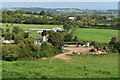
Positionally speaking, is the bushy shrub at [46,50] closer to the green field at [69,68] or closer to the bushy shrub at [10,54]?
the green field at [69,68]

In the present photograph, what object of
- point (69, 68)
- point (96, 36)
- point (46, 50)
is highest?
point (46, 50)

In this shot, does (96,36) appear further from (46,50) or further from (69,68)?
(69,68)

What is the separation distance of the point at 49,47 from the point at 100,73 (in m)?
6.76

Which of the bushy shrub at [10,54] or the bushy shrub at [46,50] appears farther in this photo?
the bushy shrub at [46,50]

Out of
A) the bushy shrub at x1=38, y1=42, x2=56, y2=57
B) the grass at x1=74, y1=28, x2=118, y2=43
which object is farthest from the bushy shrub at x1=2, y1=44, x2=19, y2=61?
the grass at x1=74, y1=28, x2=118, y2=43

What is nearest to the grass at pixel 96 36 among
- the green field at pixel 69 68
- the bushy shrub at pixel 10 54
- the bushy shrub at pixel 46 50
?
the green field at pixel 69 68

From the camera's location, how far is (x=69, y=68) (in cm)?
1191

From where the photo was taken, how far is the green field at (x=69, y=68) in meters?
10.1

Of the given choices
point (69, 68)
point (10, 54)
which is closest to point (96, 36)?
point (10, 54)

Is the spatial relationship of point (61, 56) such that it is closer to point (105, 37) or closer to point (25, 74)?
point (25, 74)

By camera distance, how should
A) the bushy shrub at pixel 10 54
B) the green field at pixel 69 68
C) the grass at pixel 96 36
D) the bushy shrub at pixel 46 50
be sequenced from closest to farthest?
the green field at pixel 69 68
the bushy shrub at pixel 10 54
the bushy shrub at pixel 46 50
the grass at pixel 96 36

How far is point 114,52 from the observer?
18.2 m

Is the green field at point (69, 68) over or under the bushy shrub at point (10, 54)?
under

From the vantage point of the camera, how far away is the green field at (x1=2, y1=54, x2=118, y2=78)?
33.3 feet
